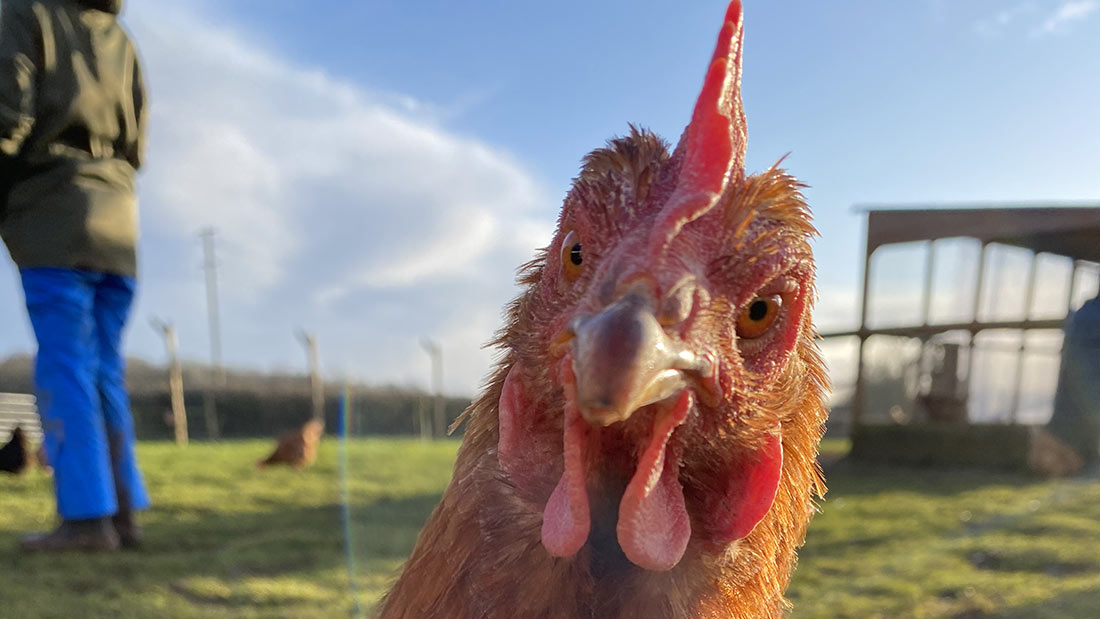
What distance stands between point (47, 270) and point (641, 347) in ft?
10.9

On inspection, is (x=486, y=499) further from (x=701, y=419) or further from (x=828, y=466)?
(x=828, y=466)

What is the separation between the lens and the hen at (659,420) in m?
0.82

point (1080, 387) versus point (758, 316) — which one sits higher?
point (758, 316)

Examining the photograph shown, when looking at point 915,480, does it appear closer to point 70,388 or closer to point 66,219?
point 70,388

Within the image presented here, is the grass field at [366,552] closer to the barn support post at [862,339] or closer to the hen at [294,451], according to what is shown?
the hen at [294,451]

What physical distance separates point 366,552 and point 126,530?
128 centimetres

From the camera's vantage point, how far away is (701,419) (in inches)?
34.5

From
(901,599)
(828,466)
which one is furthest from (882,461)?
(901,599)

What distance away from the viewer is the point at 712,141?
2.96ft

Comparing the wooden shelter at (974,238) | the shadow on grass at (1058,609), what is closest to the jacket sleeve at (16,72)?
the shadow on grass at (1058,609)

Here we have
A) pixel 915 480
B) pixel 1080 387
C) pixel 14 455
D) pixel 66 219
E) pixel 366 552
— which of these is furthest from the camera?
pixel 1080 387

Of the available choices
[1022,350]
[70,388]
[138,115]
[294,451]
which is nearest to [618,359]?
[70,388]

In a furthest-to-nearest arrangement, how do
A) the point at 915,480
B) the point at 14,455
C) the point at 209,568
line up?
the point at 915,480, the point at 14,455, the point at 209,568

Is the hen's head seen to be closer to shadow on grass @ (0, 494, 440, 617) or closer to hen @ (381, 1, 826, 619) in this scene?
hen @ (381, 1, 826, 619)
